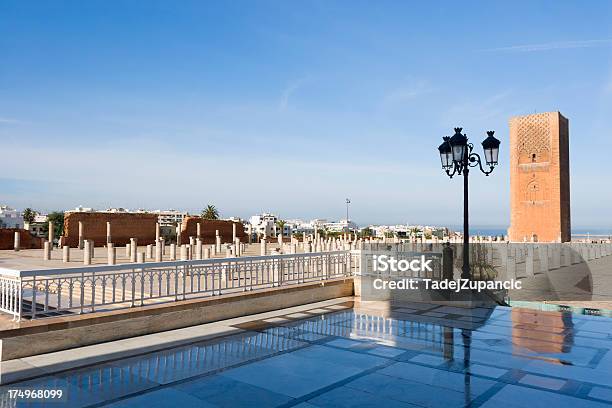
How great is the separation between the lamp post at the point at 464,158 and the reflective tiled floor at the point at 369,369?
2380 millimetres

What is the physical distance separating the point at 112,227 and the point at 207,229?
25.1 feet

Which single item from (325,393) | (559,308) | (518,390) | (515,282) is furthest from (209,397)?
(515,282)

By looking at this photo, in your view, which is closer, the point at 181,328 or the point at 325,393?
the point at 325,393

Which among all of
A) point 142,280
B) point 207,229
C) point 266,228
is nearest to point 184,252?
A: point 142,280

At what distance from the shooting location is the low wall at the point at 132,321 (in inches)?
211

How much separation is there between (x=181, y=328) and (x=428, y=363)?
366 cm

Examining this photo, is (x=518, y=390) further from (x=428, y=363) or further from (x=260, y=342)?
(x=260, y=342)

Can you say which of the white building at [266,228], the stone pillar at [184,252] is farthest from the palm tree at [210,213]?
the stone pillar at [184,252]

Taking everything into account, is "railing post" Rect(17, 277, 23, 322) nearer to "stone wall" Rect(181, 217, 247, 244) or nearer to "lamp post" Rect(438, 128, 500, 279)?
"lamp post" Rect(438, 128, 500, 279)

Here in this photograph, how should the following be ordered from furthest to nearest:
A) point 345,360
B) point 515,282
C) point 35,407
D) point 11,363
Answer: point 515,282 < point 345,360 < point 11,363 < point 35,407

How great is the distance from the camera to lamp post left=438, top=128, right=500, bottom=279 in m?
9.57

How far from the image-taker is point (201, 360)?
5344 millimetres

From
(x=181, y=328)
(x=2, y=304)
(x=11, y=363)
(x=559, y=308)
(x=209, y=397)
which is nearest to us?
(x=209, y=397)

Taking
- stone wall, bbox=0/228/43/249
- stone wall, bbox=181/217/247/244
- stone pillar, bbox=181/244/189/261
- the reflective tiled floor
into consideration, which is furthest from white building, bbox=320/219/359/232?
the reflective tiled floor
